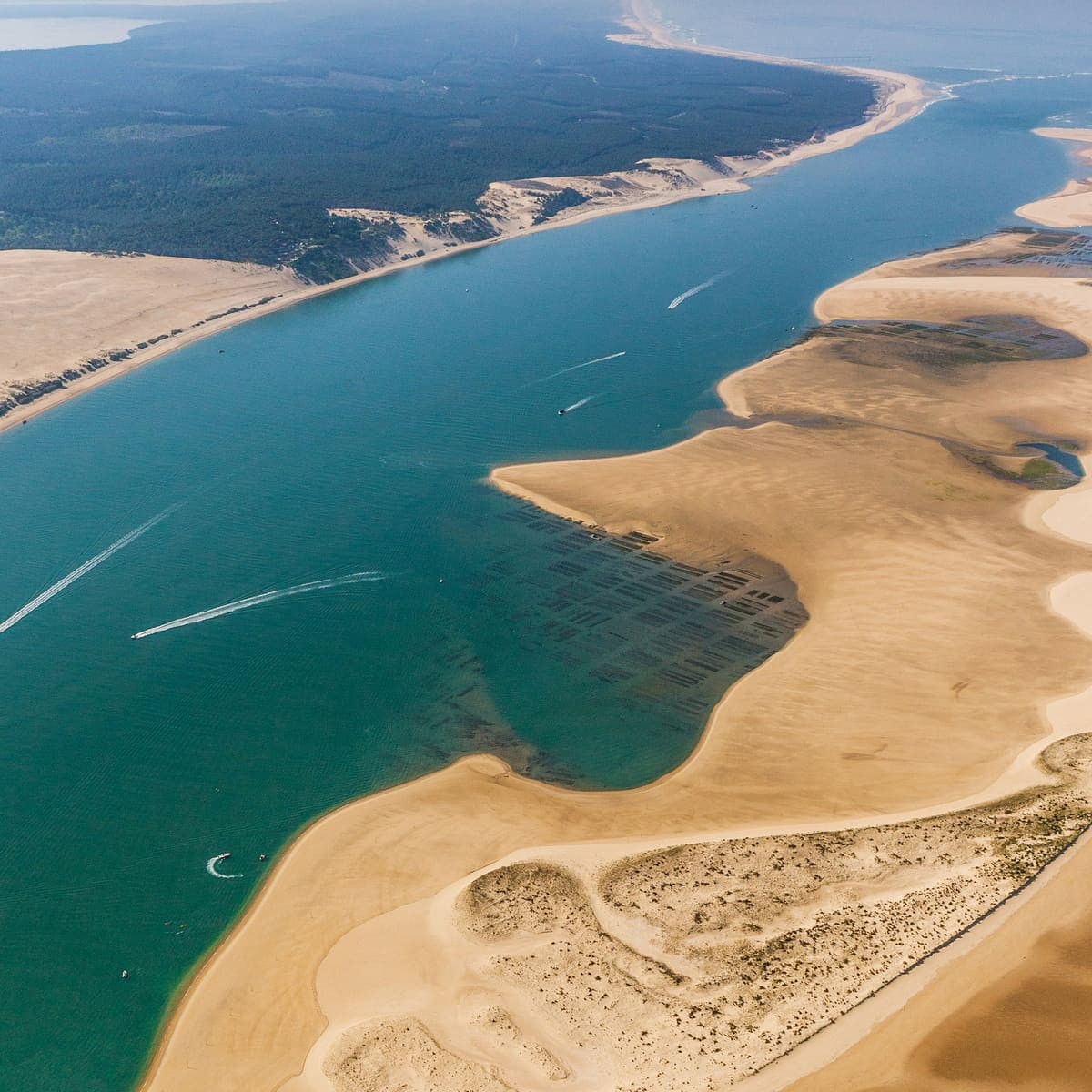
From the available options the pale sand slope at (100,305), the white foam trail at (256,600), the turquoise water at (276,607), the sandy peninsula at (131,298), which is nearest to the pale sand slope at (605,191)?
the sandy peninsula at (131,298)

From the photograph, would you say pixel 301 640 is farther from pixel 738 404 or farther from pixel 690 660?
pixel 738 404

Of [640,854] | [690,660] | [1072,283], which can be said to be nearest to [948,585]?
[690,660]

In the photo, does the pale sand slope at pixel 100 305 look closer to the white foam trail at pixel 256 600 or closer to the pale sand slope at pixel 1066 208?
the white foam trail at pixel 256 600

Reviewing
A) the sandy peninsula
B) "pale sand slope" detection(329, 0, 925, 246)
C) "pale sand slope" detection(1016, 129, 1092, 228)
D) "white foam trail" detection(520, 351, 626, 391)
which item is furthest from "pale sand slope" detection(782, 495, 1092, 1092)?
"pale sand slope" detection(1016, 129, 1092, 228)

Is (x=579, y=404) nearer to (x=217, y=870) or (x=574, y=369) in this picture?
(x=574, y=369)

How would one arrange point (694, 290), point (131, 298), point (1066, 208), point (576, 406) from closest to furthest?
point (576, 406)
point (131, 298)
point (694, 290)
point (1066, 208)

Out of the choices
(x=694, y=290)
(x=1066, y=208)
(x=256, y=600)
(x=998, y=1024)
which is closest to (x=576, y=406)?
(x=256, y=600)
